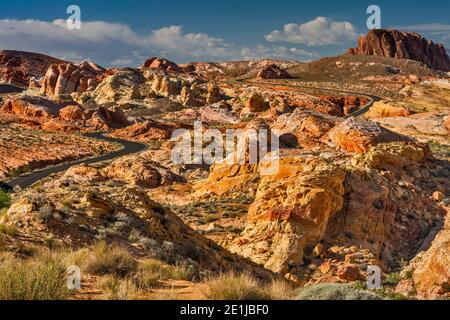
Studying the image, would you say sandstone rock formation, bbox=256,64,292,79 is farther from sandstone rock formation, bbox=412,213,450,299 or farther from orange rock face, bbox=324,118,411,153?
sandstone rock formation, bbox=412,213,450,299

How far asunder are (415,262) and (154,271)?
35.4 feet

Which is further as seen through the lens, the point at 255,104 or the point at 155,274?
the point at 255,104

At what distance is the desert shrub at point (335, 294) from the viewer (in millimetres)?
7062

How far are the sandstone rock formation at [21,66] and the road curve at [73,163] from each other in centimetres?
8149

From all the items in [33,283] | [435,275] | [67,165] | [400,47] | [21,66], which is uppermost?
[400,47]

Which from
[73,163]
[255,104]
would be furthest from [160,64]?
[73,163]

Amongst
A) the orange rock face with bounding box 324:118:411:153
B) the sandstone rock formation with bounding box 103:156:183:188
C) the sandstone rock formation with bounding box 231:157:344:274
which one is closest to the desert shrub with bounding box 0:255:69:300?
the sandstone rock formation with bounding box 231:157:344:274

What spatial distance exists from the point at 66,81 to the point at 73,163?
65.4m

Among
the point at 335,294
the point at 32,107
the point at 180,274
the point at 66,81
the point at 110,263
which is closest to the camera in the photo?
the point at 335,294

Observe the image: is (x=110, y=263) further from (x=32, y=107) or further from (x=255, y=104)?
(x=32, y=107)

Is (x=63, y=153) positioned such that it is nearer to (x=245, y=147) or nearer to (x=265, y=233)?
(x=245, y=147)

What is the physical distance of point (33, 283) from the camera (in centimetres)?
675

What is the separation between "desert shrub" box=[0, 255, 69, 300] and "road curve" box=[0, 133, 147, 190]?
95.1 ft

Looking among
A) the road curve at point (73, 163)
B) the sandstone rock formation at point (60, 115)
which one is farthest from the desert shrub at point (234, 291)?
the sandstone rock formation at point (60, 115)
